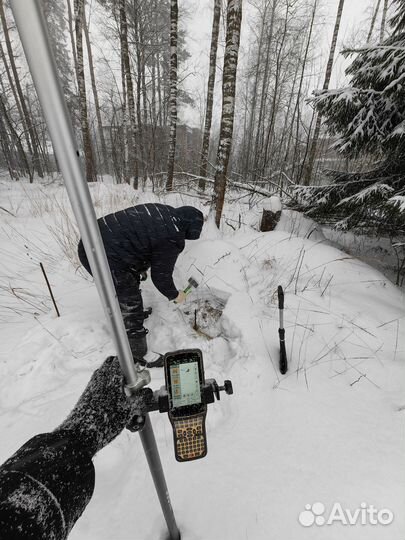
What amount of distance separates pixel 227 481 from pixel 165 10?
16.5 meters

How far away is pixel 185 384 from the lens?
84 centimetres

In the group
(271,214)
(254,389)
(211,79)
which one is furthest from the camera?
(211,79)

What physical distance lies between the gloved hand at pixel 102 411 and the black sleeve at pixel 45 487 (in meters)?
0.03

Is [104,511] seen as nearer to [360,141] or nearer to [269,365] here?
[269,365]

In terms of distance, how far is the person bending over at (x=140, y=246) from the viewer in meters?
2.29

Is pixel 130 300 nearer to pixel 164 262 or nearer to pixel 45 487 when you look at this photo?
pixel 164 262

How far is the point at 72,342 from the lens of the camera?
240cm

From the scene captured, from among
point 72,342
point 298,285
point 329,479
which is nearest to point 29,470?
point 329,479

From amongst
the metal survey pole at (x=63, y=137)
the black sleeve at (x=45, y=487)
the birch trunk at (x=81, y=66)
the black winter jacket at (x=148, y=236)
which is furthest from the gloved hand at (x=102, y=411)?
the birch trunk at (x=81, y=66)

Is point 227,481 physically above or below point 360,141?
below

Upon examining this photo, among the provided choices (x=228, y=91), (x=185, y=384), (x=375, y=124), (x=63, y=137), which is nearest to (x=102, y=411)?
(x=185, y=384)

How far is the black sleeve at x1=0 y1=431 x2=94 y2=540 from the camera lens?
1.33ft

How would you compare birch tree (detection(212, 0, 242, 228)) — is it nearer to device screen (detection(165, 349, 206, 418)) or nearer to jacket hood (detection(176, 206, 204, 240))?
jacket hood (detection(176, 206, 204, 240))

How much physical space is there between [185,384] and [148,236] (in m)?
1.68
